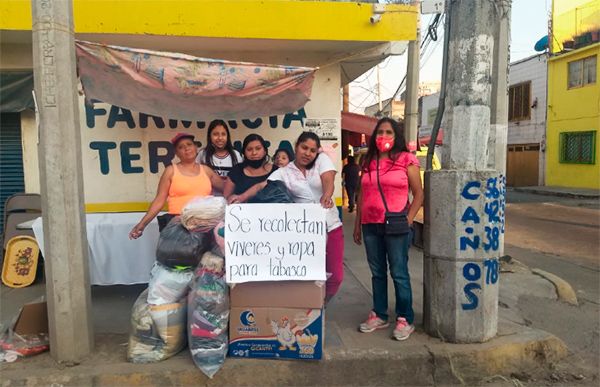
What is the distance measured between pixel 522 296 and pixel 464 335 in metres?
2.10

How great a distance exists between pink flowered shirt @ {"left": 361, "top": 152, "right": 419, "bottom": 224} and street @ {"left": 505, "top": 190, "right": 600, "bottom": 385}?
1.71m

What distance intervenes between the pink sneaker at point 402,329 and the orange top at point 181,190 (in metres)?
1.90

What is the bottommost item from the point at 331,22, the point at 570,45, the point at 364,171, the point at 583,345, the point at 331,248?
the point at 583,345

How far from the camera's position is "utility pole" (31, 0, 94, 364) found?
3.08 metres

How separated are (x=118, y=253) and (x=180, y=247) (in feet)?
5.61

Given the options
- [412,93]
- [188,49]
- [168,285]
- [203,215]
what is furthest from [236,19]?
[412,93]

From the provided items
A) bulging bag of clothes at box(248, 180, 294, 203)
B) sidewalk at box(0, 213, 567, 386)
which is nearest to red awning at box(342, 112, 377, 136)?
bulging bag of clothes at box(248, 180, 294, 203)

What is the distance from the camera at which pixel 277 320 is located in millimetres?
3275

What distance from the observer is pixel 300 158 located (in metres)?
3.86

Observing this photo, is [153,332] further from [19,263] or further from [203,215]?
[19,263]

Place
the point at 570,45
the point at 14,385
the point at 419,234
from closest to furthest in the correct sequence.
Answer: the point at 14,385 < the point at 419,234 < the point at 570,45

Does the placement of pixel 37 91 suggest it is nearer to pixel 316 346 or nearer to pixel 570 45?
pixel 316 346

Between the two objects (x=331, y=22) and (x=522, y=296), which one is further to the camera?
(x=522, y=296)

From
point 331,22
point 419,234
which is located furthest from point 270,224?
point 419,234
